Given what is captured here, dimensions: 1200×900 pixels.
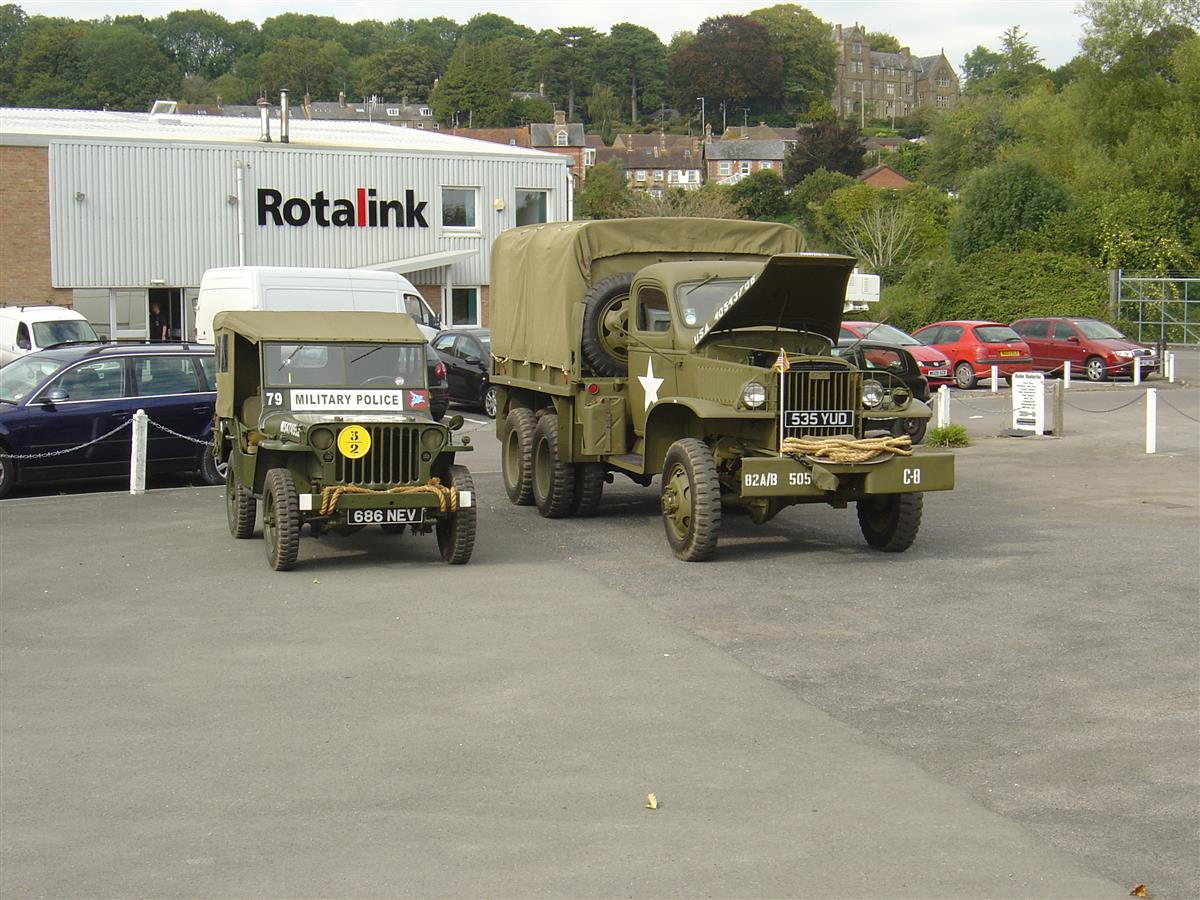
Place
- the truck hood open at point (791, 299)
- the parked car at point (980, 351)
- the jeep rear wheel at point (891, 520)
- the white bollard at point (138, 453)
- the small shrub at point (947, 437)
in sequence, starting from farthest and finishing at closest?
the parked car at point (980, 351) < the small shrub at point (947, 437) < the white bollard at point (138, 453) < the jeep rear wheel at point (891, 520) < the truck hood open at point (791, 299)

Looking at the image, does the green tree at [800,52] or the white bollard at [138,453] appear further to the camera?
the green tree at [800,52]

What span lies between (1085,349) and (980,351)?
2968 mm

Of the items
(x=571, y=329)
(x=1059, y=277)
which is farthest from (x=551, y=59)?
(x=571, y=329)

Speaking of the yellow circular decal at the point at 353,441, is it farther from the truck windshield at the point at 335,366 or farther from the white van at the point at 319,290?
the white van at the point at 319,290

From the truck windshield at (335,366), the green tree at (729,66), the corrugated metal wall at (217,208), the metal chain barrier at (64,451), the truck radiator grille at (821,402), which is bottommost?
the metal chain barrier at (64,451)

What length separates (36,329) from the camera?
27094 mm

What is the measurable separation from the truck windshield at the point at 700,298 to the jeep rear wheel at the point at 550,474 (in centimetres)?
210

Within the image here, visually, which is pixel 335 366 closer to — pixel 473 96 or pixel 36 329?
pixel 36 329

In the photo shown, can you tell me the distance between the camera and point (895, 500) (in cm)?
1311

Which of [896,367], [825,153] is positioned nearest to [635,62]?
[825,153]

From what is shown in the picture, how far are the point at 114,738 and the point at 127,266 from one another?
31781 mm

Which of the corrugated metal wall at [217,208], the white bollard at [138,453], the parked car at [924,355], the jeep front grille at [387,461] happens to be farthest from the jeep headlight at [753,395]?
the corrugated metal wall at [217,208]

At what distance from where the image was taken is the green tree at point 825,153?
10119 cm

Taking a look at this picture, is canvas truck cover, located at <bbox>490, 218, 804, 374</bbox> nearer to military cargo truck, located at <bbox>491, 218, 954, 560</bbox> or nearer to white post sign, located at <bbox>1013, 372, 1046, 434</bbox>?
military cargo truck, located at <bbox>491, 218, 954, 560</bbox>
